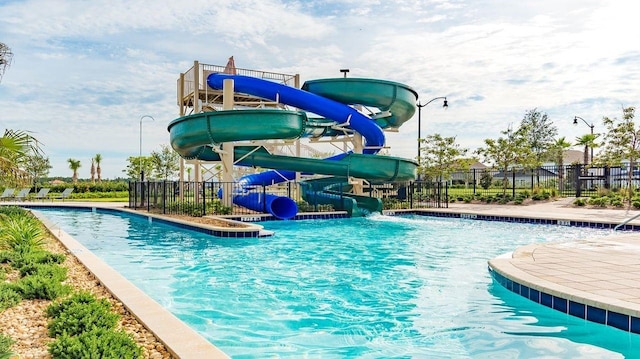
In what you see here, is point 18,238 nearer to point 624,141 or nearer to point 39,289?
point 39,289

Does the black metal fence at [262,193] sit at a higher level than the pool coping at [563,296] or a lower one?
higher

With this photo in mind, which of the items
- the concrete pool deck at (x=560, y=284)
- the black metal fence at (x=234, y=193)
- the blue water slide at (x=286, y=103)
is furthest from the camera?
the blue water slide at (x=286, y=103)

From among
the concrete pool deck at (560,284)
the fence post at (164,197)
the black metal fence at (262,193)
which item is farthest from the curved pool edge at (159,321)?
the fence post at (164,197)

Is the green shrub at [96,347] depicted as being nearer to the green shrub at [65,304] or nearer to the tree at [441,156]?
the green shrub at [65,304]

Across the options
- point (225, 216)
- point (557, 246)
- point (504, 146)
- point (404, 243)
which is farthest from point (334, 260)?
point (504, 146)

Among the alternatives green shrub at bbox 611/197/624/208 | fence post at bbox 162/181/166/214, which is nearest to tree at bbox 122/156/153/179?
fence post at bbox 162/181/166/214

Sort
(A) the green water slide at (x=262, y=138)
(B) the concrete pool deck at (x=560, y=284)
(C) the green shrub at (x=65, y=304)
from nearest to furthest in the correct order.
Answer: (B) the concrete pool deck at (x=560, y=284) → (C) the green shrub at (x=65, y=304) → (A) the green water slide at (x=262, y=138)

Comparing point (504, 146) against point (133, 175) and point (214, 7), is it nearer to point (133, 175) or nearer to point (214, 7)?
point (214, 7)

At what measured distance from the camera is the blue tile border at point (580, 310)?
15.6 feet

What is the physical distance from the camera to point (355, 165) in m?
19.0

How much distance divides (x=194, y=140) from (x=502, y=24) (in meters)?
10.2

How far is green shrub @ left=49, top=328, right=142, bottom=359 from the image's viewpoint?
333cm

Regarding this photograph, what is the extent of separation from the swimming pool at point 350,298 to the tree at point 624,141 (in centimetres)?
1283

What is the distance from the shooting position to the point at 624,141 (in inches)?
914
